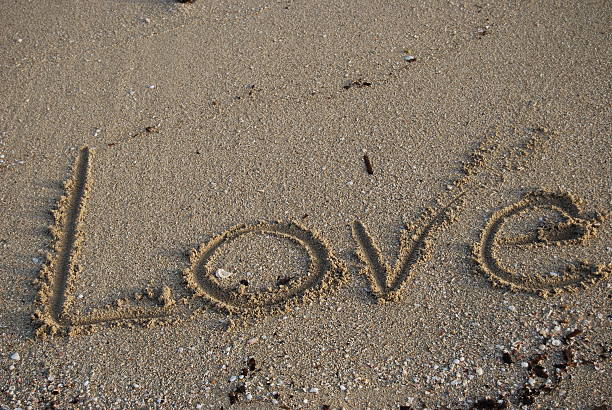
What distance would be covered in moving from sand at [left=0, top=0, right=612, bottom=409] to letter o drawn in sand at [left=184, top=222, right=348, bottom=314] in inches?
0.4

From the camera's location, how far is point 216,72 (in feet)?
12.1

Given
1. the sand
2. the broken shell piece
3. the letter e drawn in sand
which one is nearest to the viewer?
the sand

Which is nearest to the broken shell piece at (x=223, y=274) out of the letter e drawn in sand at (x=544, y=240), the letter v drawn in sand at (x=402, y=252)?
the letter v drawn in sand at (x=402, y=252)

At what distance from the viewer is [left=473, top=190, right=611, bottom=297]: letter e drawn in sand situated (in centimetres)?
263

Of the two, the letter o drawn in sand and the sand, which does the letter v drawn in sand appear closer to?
the sand

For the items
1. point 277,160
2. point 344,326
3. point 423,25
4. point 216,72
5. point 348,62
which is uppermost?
point 423,25

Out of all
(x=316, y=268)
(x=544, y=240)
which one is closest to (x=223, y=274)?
(x=316, y=268)

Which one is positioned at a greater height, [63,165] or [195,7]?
[195,7]

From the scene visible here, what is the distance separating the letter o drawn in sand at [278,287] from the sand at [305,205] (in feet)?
0.04

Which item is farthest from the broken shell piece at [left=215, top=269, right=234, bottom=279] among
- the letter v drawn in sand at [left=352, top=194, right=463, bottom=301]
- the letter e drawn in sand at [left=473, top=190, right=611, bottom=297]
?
the letter e drawn in sand at [left=473, top=190, right=611, bottom=297]

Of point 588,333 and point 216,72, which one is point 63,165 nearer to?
point 216,72

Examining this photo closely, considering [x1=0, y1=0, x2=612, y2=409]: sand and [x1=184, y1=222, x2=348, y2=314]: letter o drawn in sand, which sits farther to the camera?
[x1=184, y1=222, x2=348, y2=314]: letter o drawn in sand

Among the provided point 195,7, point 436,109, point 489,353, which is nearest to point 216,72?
point 195,7

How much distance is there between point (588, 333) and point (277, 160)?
1740 millimetres
